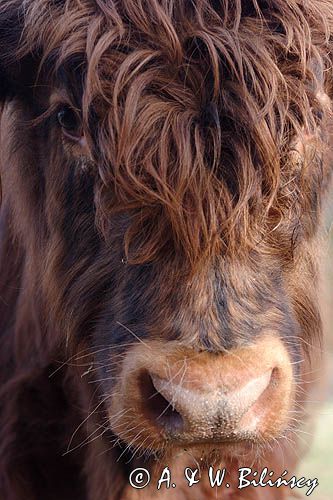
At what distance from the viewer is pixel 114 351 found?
2943 mm

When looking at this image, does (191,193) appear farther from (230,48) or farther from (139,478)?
(139,478)

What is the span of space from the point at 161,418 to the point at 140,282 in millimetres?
421

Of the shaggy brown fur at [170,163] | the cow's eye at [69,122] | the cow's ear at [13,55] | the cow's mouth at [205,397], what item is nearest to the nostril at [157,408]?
the cow's mouth at [205,397]

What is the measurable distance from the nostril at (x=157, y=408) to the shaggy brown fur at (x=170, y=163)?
0.10 m

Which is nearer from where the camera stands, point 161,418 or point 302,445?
point 161,418

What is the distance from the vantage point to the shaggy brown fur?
2.78 m

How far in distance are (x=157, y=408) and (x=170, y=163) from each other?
707 mm

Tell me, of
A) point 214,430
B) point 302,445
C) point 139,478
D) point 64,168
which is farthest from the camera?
point 302,445

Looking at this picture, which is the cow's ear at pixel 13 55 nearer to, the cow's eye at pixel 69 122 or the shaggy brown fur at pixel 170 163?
the shaggy brown fur at pixel 170 163

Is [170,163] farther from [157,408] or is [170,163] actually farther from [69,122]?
[157,408]

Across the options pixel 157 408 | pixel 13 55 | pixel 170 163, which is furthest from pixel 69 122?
pixel 157 408

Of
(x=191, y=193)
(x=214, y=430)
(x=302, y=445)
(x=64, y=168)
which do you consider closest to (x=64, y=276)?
(x=64, y=168)

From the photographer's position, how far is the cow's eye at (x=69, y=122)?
10.2ft

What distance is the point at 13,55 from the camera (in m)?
3.25
